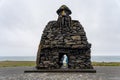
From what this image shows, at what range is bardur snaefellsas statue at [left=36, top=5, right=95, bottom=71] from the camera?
24.2 metres

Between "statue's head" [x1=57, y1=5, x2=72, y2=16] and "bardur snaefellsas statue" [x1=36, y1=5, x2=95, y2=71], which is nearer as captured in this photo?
"bardur snaefellsas statue" [x1=36, y1=5, x2=95, y2=71]

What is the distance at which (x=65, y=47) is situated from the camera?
2436cm

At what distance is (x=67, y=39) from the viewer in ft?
80.9

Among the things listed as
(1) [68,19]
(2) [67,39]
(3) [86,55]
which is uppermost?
(1) [68,19]

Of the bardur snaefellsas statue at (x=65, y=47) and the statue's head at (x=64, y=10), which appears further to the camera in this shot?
the statue's head at (x=64, y=10)

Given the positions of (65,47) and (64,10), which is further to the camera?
(64,10)

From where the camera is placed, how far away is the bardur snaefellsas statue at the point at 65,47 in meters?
24.2

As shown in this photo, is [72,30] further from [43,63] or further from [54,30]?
[43,63]

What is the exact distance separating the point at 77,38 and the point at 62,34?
1576 mm

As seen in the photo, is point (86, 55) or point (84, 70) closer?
point (84, 70)

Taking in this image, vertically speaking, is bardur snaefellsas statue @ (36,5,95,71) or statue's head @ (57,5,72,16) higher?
statue's head @ (57,5,72,16)

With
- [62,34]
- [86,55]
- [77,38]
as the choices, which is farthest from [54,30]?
[86,55]

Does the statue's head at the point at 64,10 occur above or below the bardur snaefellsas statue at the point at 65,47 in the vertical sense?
above

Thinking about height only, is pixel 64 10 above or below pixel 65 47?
above
